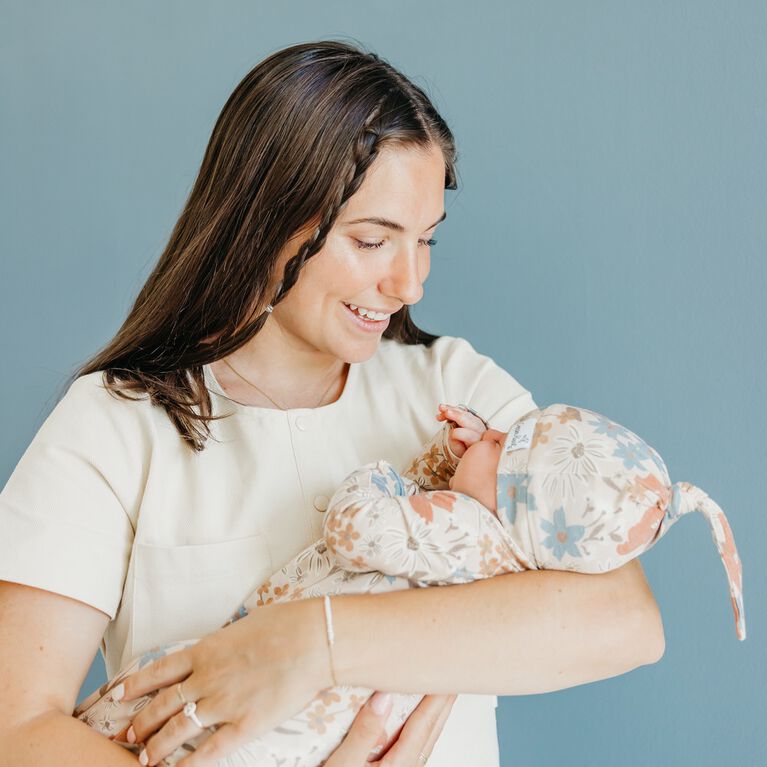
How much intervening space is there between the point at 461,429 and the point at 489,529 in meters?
0.20

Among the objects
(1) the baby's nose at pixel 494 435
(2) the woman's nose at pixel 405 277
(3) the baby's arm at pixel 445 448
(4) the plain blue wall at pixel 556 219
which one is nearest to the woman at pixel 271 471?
(2) the woman's nose at pixel 405 277

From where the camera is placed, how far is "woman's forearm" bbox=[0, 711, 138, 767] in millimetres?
1365

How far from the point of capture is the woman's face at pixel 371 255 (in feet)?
5.22

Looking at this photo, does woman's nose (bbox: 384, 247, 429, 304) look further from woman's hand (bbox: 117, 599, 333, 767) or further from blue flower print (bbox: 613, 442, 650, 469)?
woman's hand (bbox: 117, 599, 333, 767)

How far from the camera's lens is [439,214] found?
1687 mm

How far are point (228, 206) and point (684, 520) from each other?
117 cm

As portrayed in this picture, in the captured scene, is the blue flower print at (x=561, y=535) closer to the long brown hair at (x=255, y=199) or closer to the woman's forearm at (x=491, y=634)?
the woman's forearm at (x=491, y=634)

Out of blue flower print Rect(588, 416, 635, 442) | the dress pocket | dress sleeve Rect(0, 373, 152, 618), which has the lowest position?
the dress pocket

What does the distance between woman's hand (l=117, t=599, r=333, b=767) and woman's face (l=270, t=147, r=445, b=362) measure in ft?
1.67

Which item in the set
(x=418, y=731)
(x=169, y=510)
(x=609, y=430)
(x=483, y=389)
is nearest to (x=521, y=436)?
(x=609, y=430)

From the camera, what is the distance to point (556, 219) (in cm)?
214

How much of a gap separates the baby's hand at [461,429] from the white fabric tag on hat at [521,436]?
10cm

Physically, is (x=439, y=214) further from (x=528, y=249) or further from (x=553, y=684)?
(x=553, y=684)

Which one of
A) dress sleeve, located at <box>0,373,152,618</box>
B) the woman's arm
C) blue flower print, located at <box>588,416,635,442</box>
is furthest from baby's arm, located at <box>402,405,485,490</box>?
the woman's arm
